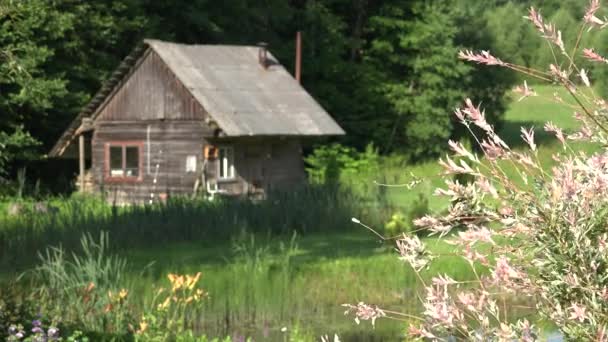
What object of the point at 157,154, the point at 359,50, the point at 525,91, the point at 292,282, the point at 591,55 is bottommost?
the point at 292,282

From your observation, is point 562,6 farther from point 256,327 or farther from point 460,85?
point 256,327

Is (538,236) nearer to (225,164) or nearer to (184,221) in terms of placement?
(184,221)

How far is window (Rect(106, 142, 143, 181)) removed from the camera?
3641 centimetres

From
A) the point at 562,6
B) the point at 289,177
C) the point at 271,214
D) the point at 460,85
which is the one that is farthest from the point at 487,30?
the point at 271,214

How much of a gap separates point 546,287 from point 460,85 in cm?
5069

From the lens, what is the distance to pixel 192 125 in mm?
34625

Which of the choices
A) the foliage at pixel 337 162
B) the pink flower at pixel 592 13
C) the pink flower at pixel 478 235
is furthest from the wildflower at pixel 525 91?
the foliage at pixel 337 162

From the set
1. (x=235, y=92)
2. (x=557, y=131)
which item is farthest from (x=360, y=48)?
(x=557, y=131)

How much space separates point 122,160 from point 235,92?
4.12 meters

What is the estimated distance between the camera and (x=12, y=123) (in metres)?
35.6

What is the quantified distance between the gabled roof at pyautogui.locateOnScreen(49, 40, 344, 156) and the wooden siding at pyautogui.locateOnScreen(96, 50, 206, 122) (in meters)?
0.26

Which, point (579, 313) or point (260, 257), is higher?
point (579, 313)

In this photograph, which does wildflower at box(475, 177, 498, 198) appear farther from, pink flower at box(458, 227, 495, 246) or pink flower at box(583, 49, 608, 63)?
pink flower at box(583, 49, 608, 63)

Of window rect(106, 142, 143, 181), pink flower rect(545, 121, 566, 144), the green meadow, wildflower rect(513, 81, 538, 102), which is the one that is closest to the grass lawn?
the green meadow
